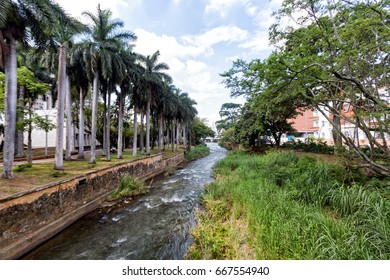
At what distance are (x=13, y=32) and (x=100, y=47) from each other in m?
5.34

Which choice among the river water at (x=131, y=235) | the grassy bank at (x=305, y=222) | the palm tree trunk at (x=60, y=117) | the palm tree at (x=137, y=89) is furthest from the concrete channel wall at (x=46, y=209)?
the palm tree at (x=137, y=89)

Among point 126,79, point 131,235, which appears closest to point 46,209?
point 131,235

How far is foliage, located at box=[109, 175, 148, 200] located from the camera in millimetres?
9742

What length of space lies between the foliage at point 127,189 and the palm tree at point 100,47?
3.42 metres

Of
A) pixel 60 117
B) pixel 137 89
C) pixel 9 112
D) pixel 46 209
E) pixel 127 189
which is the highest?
pixel 137 89

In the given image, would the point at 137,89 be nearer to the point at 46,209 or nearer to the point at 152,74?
the point at 152,74

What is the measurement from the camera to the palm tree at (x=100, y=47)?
38.4ft

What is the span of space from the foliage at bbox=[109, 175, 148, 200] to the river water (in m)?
0.93

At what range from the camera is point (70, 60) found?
11.7 m

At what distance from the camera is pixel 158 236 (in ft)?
20.4

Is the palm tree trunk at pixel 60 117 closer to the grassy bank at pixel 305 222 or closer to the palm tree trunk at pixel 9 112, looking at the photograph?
the palm tree trunk at pixel 9 112

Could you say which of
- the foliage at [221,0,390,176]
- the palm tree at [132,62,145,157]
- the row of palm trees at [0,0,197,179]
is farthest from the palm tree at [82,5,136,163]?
the foliage at [221,0,390,176]

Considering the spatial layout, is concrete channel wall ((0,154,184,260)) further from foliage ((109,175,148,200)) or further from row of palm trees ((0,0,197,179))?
row of palm trees ((0,0,197,179))
